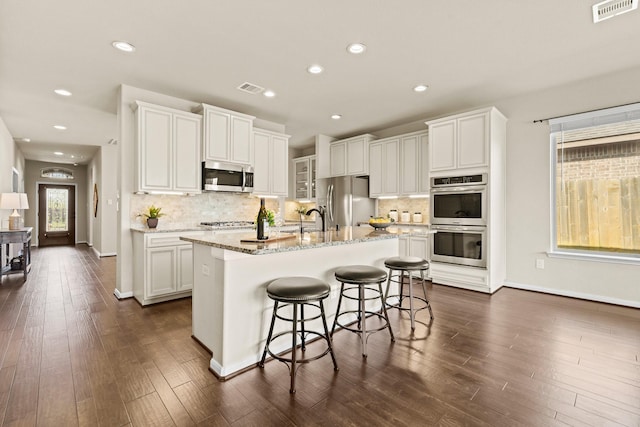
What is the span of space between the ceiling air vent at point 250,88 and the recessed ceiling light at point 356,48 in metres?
1.44

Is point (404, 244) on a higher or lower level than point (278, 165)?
lower

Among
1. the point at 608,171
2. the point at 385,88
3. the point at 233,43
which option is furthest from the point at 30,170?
the point at 608,171

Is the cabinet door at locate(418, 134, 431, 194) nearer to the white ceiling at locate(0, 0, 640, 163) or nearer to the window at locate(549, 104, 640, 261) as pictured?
the white ceiling at locate(0, 0, 640, 163)

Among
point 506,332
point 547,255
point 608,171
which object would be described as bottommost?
point 506,332

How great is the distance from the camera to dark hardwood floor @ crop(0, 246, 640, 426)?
1.68 metres

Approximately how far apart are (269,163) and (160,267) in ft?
7.96

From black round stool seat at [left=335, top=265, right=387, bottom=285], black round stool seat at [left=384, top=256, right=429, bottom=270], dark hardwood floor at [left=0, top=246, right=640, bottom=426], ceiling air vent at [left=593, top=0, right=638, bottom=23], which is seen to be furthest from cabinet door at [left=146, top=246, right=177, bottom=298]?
ceiling air vent at [left=593, top=0, right=638, bottom=23]

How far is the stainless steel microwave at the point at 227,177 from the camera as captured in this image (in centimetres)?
432

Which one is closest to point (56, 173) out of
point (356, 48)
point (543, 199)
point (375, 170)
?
point (375, 170)

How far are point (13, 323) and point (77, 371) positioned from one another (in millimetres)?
1608

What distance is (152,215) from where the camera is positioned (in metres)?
3.98

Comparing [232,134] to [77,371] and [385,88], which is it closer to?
[385,88]

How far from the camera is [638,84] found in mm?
3500

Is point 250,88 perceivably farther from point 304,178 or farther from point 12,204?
point 12,204
